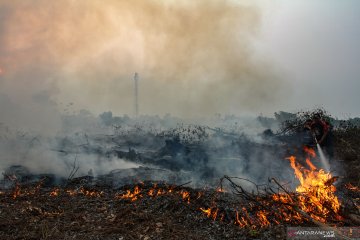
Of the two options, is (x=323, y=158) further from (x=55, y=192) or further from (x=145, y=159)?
(x=55, y=192)

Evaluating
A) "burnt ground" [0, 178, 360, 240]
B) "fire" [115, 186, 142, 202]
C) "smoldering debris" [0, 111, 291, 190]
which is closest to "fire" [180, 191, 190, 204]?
"burnt ground" [0, 178, 360, 240]

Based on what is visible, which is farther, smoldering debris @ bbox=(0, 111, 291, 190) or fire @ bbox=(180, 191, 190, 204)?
smoldering debris @ bbox=(0, 111, 291, 190)

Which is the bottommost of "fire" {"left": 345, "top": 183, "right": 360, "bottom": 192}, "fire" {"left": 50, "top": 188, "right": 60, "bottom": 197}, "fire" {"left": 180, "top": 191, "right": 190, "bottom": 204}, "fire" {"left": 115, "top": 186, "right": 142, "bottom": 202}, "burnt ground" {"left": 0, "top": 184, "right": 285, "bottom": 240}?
"burnt ground" {"left": 0, "top": 184, "right": 285, "bottom": 240}

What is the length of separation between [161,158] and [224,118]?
11.6 metres

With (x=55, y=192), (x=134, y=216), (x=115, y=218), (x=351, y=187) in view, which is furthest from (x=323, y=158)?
(x=55, y=192)

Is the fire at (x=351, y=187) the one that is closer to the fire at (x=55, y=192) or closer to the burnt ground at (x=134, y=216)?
the burnt ground at (x=134, y=216)

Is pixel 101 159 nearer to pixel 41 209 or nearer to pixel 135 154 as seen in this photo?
pixel 135 154

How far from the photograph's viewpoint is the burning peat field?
6.95 m

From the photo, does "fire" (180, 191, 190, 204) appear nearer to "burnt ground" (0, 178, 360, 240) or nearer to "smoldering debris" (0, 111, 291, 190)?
"burnt ground" (0, 178, 360, 240)

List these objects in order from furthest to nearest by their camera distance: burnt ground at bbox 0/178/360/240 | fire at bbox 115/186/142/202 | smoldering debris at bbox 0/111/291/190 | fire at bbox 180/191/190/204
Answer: smoldering debris at bbox 0/111/291/190 < fire at bbox 115/186/142/202 < fire at bbox 180/191/190/204 < burnt ground at bbox 0/178/360/240

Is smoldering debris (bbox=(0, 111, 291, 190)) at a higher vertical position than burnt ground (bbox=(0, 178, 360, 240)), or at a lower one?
higher

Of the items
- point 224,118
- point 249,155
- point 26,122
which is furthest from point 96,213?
point 224,118

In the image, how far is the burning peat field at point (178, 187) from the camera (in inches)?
273

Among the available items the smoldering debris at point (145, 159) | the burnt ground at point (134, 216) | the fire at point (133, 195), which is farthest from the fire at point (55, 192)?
the fire at point (133, 195)
